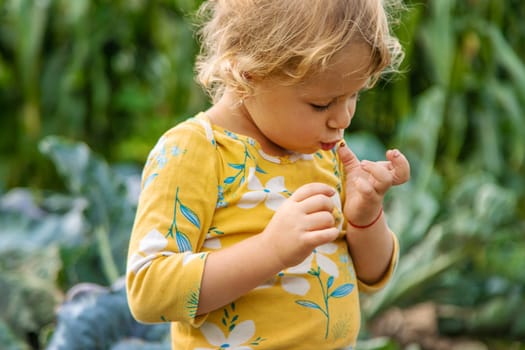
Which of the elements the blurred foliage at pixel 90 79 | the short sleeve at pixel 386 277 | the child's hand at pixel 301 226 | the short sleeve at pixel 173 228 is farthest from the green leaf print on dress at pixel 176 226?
the blurred foliage at pixel 90 79

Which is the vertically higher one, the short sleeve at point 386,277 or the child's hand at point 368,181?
the child's hand at point 368,181

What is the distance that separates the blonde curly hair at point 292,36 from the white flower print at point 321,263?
10.7 inches

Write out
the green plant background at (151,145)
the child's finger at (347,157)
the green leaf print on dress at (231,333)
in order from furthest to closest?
1. the green plant background at (151,145)
2. the child's finger at (347,157)
3. the green leaf print on dress at (231,333)

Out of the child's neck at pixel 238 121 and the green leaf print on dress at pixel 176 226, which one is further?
the child's neck at pixel 238 121

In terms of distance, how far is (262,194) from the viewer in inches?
49.7

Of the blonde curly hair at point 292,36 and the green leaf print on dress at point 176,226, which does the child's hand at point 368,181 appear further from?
the green leaf print on dress at point 176,226

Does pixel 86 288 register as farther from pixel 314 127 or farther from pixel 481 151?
pixel 481 151

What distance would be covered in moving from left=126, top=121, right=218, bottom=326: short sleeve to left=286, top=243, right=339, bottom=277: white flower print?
0.15 m

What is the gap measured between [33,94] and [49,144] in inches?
58.0

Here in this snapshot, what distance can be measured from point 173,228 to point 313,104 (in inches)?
10.4

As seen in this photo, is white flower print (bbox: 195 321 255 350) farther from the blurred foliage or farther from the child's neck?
the blurred foliage

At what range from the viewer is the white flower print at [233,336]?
49.1 inches

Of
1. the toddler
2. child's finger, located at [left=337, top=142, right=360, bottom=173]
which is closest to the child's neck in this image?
the toddler

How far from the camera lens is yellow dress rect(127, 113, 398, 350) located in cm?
118
